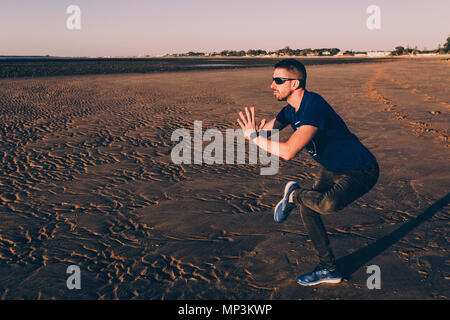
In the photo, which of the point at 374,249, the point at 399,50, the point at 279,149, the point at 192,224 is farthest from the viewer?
the point at 399,50

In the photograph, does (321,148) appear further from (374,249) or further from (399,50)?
(399,50)

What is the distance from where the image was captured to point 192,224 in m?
4.36

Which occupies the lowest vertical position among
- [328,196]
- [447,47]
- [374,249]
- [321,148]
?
[374,249]

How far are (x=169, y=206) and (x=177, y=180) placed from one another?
40.8 inches

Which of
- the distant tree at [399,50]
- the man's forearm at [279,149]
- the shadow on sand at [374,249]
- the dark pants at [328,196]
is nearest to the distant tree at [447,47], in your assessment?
the distant tree at [399,50]

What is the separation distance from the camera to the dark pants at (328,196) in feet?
8.85

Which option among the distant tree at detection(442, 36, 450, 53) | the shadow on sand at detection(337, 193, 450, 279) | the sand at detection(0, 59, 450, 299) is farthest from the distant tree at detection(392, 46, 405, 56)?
the shadow on sand at detection(337, 193, 450, 279)

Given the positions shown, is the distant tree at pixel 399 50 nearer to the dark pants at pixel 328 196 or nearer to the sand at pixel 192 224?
the sand at pixel 192 224

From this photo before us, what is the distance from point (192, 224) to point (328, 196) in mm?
2131

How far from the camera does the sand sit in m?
3.17

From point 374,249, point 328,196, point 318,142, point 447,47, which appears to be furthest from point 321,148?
point 447,47

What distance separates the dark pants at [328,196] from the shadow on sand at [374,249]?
16.9 inches

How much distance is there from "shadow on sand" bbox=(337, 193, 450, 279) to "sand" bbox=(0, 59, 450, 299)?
0.06ft
